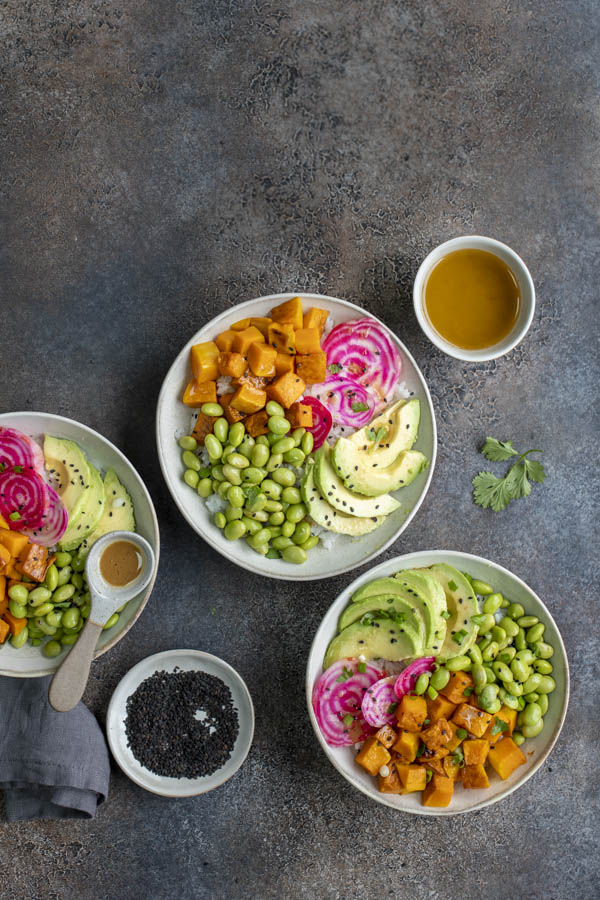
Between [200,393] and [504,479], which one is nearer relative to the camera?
[200,393]

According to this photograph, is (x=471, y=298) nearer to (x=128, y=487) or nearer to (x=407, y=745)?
(x=128, y=487)

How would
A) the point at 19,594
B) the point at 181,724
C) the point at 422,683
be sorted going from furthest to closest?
the point at 181,724 < the point at 422,683 < the point at 19,594

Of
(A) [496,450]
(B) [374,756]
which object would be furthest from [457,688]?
(A) [496,450]

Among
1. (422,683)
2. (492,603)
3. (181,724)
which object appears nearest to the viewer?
(422,683)

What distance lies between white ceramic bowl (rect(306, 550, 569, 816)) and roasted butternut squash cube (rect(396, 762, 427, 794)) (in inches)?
3.1

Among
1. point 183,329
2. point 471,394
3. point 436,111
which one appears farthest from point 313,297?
point 436,111

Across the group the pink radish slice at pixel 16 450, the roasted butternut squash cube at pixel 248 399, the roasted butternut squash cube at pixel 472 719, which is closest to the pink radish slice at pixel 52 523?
the pink radish slice at pixel 16 450

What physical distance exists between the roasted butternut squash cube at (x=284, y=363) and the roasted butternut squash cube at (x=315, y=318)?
16cm

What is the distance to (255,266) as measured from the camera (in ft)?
9.45

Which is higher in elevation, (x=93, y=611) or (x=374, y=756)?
(x=93, y=611)

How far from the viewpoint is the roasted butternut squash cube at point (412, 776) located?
2582 millimetres

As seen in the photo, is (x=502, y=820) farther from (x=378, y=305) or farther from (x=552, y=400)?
(x=378, y=305)

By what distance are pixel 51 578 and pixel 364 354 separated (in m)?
1.43

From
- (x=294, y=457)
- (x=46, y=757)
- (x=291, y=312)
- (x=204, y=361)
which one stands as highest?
(x=291, y=312)
